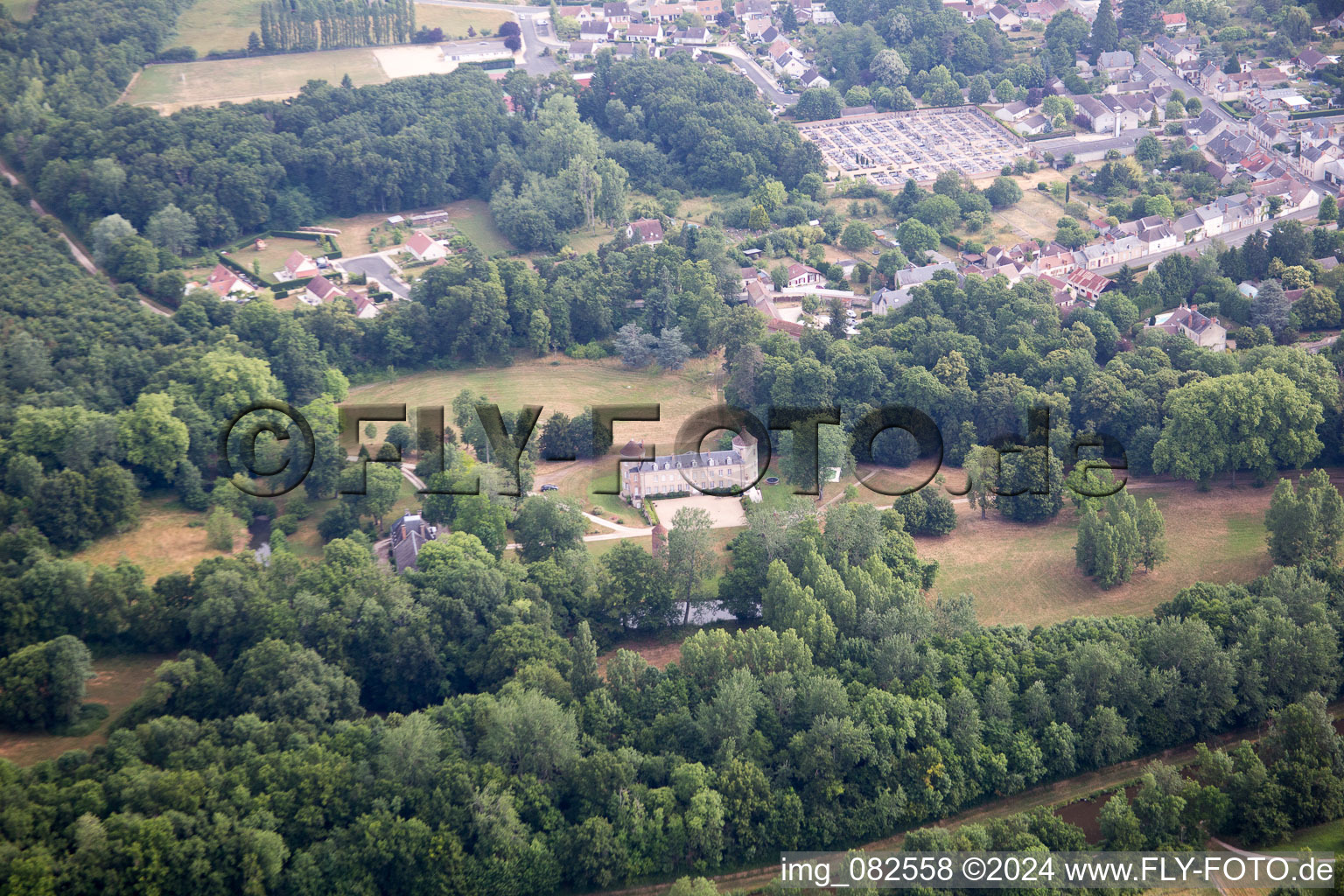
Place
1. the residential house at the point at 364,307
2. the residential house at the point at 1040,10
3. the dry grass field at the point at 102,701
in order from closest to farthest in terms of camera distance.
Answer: the dry grass field at the point at 102,701, the residential house at the point at 364,307, the residential house at the point at 1040,10

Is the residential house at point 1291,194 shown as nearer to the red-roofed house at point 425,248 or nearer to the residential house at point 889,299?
the residential house at point 889,299

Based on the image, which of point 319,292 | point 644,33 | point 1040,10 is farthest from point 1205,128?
point 319,292

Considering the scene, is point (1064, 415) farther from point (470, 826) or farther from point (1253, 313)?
point (470, 826)

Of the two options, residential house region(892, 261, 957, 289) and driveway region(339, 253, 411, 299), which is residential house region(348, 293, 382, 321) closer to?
driveway region(339, 253, 411, 299)

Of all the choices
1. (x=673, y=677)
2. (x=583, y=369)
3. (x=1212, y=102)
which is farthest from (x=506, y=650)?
(x=1212, y=102)

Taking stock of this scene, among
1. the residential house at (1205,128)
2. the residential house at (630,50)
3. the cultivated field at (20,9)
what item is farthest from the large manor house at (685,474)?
the cultivated field at (20,9)

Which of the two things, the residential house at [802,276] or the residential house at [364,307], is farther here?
the residential house at [802,276]

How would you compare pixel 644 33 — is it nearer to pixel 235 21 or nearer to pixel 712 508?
pixel 235 21
